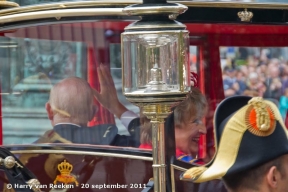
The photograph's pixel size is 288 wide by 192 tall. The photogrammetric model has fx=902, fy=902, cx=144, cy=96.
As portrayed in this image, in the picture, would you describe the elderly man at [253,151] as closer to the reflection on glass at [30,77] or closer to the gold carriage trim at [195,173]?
the gold carriage trim at [195,173]

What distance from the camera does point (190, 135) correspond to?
4.02 m

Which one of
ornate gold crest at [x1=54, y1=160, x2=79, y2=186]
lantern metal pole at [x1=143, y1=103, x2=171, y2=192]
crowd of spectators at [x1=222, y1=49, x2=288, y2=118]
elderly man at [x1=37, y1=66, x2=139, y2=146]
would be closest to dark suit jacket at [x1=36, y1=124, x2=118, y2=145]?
elderly man at [x1=37, y1=66, x2=139, y2=146]

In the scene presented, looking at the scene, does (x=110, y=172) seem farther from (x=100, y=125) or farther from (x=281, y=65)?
(x=281, y=65)

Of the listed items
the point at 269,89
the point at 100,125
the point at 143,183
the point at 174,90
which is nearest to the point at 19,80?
the point at 100,125

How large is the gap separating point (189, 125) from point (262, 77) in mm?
387

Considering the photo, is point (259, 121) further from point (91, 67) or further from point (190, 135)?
point (91, 67)

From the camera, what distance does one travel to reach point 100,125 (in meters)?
4.18

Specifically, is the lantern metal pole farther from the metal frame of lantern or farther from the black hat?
the black hat

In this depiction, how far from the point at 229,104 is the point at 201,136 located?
4.76 ft

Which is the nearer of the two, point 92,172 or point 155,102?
point 155,102

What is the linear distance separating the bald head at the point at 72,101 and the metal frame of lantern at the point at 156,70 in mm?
1411

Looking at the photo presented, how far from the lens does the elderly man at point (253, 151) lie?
2.33m

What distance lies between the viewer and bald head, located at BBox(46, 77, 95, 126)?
13.8 ft

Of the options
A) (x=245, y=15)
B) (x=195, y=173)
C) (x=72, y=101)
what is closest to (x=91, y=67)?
(x=72, y=101)
